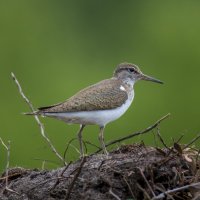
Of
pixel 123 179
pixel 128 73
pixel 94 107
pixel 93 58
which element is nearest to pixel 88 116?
pixel 94 107

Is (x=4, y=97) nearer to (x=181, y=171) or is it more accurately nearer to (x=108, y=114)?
(x=108, y=114)

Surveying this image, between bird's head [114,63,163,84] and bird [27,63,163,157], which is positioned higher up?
bird's head [114,63,163,84]

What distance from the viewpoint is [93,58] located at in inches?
1406

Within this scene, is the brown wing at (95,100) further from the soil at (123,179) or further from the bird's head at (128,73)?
the soil at (123,179)

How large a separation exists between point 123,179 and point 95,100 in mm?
3078

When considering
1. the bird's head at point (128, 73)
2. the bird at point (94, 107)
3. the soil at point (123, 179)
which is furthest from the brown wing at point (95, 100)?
the soil at point (123, 179)

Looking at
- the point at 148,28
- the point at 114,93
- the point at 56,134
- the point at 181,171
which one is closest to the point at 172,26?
the point at 148,28

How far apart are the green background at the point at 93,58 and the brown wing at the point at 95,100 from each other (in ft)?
41.3

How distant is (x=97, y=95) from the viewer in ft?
43.8

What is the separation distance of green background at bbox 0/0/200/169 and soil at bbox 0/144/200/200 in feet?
50.5

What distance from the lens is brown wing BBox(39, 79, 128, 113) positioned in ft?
42.7

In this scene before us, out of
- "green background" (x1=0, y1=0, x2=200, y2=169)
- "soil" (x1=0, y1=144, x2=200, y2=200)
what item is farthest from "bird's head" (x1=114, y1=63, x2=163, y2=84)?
"green background" (x1=0, y1=0, x2=200, y2=169)

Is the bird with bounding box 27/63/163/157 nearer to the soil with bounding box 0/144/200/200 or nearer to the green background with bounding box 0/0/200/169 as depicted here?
the soil with bounding box 0/144/200/200

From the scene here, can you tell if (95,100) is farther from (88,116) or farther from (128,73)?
(128,73)
